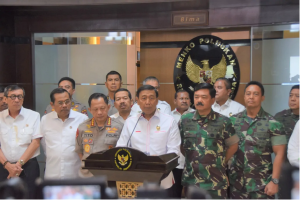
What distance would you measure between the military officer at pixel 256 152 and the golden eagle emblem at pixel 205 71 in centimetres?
212

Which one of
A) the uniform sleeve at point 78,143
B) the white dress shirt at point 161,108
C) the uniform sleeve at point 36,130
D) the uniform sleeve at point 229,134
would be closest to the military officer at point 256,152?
the uniform sleeve at point 229,134

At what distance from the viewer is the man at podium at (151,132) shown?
122 inches

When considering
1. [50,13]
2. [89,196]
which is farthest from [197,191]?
[50,13]

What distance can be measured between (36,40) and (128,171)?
4060mm

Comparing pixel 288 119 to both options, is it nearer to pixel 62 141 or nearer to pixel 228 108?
pixel 228 108

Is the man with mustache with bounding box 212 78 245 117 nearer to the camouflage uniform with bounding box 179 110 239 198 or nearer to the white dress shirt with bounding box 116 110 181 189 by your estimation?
the camouflage uniform with bounding box 179 110 239 198

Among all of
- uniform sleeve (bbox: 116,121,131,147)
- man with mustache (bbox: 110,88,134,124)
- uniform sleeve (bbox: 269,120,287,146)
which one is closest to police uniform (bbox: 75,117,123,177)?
uniform sleeve (bbox: 116,121,131,147)

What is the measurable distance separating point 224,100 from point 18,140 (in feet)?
8.76

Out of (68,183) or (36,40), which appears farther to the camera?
(36,40)

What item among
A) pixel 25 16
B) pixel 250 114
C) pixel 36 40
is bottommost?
pixel 250 114

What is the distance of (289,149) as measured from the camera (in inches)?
119

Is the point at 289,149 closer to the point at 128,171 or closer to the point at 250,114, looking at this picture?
the point at 250,114

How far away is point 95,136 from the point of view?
11.1 ft

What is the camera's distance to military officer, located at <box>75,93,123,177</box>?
334 cm
